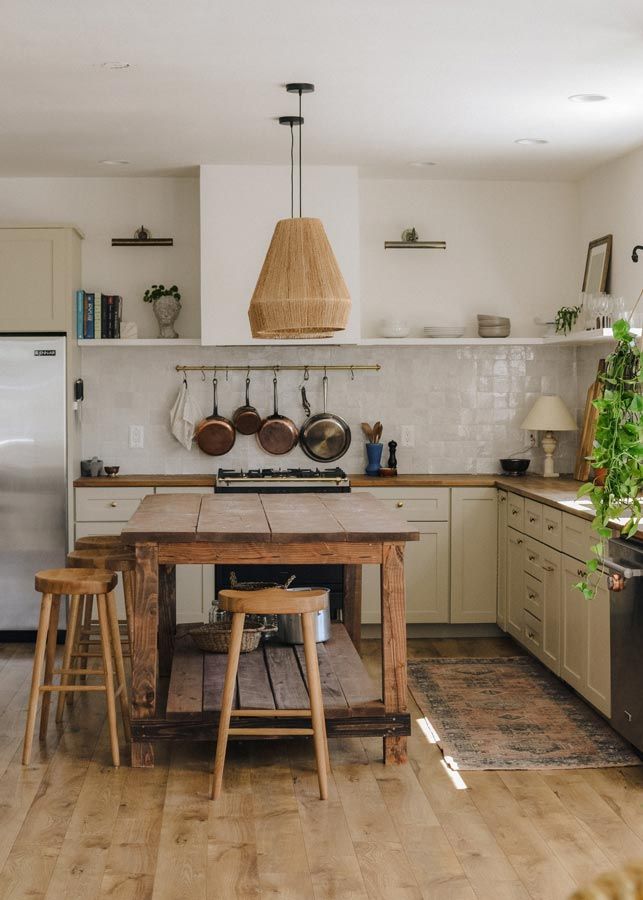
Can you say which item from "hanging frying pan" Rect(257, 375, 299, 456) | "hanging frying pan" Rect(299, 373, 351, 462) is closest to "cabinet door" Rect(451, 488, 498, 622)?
"hanging frying pan" Rect(299, 373, 351, 462)

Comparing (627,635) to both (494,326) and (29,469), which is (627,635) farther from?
(29,469)

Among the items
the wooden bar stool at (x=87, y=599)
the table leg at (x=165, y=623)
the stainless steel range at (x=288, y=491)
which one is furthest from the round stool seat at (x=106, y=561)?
the stainless steel range at (x=288, y=491)

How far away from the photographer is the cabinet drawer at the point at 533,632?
5331 millimetres

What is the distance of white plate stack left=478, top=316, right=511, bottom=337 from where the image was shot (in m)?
6.41

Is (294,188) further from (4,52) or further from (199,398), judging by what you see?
(4,52)

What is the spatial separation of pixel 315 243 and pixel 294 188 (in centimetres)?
226

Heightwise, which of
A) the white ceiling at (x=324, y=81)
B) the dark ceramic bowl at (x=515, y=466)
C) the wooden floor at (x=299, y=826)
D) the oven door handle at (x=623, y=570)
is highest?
the white ceiling at (x=324, y=81)

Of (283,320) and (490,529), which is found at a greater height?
(283,320)

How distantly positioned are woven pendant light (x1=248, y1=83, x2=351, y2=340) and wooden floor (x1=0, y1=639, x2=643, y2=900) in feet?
5.61

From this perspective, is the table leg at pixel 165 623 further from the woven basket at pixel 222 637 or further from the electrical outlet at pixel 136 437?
the electrical outlet at pixel 136 437

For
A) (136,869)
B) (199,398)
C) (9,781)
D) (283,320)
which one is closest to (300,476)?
(199,398)

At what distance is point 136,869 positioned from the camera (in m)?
3.07

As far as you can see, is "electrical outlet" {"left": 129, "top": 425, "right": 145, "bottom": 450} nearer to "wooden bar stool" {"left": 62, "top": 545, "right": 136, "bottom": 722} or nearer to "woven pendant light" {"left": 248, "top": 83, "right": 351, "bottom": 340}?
"wooden bar stool" {"left": 62, "top": 545, "right": 136, "bottom": 722}

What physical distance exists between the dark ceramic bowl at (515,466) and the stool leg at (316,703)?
9.86ft
